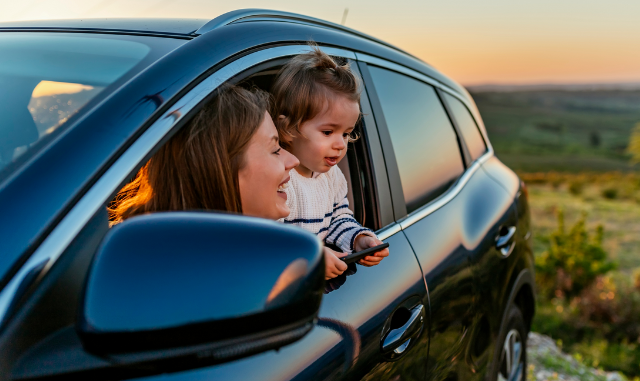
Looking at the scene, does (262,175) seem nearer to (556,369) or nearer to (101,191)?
(101,191)

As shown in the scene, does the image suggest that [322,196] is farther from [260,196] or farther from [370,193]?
[260,196]

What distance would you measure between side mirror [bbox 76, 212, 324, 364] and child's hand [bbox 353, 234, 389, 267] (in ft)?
2.20

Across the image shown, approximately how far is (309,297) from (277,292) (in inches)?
2.5

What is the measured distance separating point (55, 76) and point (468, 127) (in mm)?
2415

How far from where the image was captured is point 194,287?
77 centimetres

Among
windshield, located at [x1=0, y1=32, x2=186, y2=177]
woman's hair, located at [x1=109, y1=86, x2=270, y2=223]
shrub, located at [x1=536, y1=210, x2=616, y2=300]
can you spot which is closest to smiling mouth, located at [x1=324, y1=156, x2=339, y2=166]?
woman's hair, located at [x1=109, y1=86, x2=270, y2=223]

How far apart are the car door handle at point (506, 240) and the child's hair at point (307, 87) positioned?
0.99m

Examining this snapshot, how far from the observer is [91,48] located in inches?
52.7

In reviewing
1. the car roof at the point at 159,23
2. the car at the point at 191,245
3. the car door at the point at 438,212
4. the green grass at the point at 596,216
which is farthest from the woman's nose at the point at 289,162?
the green grass at the point at 596,216

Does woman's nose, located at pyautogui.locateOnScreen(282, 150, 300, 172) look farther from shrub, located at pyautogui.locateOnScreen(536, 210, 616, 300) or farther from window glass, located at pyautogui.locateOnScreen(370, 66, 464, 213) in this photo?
shrub, located at pyautogui.locateOnScreen(536, 210, 616, 300)

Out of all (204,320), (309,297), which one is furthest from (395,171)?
(204,320)

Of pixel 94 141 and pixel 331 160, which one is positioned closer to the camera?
pixel 94 141

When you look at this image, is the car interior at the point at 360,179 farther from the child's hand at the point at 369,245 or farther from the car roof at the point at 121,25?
the car roof at the point at 121,25

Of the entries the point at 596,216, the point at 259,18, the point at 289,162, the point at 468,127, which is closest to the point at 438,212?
the point at 289,162
